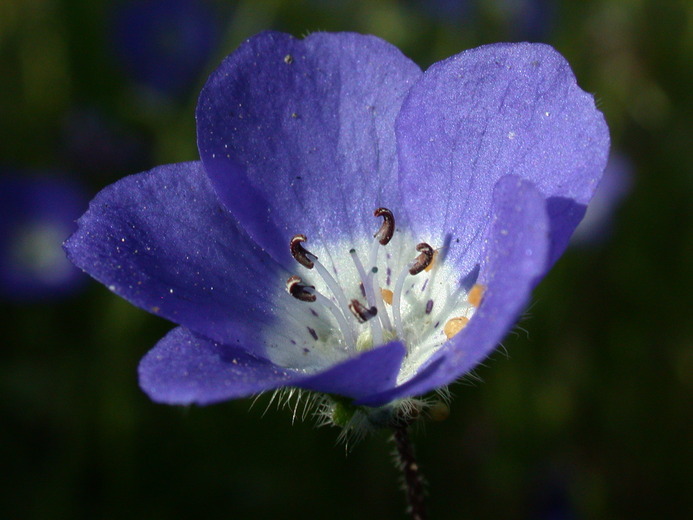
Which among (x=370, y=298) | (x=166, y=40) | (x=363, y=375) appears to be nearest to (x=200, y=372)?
(x=363, y=375)

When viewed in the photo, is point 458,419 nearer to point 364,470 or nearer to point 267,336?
point 364,470

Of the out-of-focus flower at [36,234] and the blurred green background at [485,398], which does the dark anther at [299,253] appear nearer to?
the blurred green background at [485,398]

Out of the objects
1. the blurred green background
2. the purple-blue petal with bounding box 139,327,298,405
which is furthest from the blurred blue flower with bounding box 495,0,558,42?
the purple-blue petal with bounding box 139,327,298,405

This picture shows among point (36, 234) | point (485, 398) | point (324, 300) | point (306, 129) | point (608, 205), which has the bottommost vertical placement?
point (36, 234)

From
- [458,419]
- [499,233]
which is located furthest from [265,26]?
[499,233]

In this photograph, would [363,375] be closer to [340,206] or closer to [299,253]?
[299,253]
